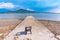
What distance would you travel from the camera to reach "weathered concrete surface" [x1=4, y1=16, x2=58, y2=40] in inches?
61.7

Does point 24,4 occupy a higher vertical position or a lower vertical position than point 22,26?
higher

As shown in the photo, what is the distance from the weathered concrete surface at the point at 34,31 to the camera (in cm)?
157

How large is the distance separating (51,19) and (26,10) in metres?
0.35

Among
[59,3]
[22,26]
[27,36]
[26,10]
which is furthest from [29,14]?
[59,3]

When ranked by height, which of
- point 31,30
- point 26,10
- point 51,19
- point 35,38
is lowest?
point 35,38

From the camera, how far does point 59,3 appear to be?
1.58 m

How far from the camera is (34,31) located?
1581 millimetres

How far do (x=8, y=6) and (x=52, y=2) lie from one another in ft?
1.89

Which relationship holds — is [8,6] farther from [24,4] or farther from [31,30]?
[31,30]

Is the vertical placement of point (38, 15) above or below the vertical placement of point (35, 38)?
above

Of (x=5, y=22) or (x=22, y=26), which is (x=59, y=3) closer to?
(x=22, y=26)

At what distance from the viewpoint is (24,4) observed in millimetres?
1590

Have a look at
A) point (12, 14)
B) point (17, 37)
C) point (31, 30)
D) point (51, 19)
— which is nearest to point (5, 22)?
point (12, 14)

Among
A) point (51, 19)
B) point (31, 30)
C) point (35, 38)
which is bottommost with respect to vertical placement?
point (35, 38)
